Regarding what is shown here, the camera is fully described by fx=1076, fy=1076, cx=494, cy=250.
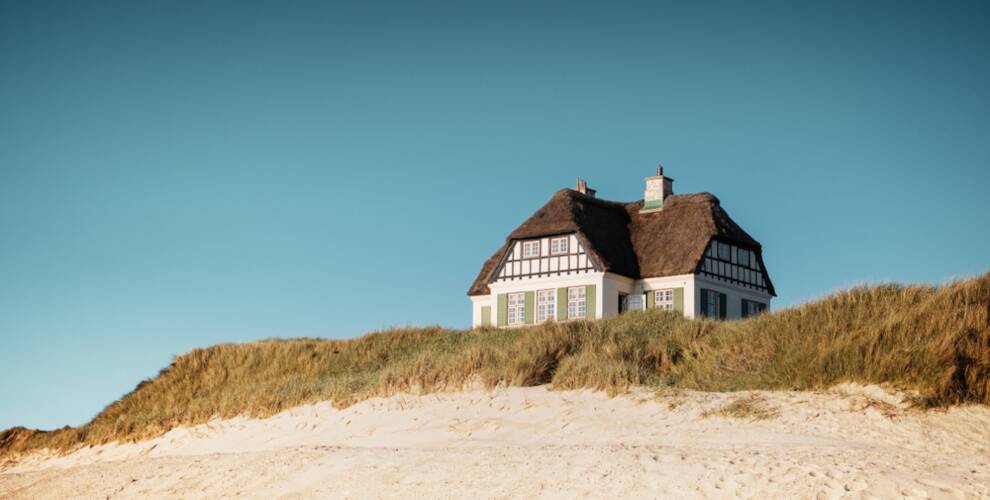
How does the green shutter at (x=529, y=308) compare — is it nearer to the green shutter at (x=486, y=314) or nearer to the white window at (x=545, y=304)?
the white window at (x=545, y=304)

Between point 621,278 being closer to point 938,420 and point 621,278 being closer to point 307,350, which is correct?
point 307,350

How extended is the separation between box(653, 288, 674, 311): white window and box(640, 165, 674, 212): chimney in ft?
14.0

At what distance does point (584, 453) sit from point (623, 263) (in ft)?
85.6

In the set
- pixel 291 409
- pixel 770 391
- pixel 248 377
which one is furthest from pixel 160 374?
pixel 770 391

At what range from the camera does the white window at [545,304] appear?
38406 millimetres

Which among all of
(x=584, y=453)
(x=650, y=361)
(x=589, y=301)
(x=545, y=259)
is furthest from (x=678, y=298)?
(x=584, y=453)

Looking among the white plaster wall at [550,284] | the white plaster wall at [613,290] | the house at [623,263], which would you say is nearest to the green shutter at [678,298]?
the house at [623,263]

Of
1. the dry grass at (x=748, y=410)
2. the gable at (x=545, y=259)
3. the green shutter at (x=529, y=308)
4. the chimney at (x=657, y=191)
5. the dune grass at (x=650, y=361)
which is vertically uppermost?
the chimney at (x=657, y=191)

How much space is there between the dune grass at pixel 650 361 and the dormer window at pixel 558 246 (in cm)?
1286

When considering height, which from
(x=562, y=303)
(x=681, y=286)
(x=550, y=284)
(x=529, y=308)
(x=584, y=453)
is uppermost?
(x=550, y=284)

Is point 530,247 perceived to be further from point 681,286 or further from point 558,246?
point 681,286

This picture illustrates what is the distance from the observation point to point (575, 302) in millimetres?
38000

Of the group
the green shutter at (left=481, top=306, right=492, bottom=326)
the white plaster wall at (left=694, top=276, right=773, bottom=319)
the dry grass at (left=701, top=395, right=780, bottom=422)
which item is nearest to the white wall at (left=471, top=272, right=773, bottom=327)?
the white plaster wall at (left=694, top=276, right=773, bottom=319)

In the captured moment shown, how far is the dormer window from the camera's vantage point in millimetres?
38656
